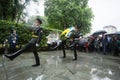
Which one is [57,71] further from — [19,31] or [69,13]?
[69,13]

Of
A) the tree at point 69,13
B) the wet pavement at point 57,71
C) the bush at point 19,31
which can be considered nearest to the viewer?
the wet pavement at point 57,71

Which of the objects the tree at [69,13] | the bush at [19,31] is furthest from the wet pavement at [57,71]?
the tree at [69,13]

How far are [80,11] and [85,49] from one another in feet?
65.1

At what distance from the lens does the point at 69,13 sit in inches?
1377

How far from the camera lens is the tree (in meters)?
34.8

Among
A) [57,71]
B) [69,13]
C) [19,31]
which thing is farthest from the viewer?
[69,13]

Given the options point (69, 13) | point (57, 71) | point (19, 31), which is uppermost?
point (69, 13)

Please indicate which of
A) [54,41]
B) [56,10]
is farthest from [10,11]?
[56,10]

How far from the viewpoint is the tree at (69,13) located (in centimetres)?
3484

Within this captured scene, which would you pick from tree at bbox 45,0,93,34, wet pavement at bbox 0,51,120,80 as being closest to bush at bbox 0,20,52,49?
wet pavement at bbox 0,51,120,80

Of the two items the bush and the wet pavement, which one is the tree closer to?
the bush

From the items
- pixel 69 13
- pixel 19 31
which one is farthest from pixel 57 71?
pixel 69 13

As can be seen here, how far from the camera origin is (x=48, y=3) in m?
37.6

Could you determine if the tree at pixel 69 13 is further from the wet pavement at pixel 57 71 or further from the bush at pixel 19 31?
the wet pavement at pixel 57 71
